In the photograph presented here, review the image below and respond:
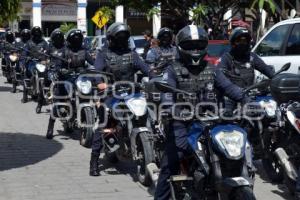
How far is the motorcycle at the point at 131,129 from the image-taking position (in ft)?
21.3

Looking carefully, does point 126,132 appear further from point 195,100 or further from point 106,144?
point 195,100

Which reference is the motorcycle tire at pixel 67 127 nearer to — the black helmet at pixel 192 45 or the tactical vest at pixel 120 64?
the tactical vest at pixel 120 64

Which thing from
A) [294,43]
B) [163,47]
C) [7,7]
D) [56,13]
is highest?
[56,13]

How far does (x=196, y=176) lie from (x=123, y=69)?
2.81m

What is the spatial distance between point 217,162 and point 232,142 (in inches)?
8.0

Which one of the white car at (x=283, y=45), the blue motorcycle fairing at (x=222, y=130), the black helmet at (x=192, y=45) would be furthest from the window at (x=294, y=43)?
the blue motorcycle fairing at (x=222, y=130)

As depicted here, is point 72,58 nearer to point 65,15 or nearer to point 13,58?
point 13,58

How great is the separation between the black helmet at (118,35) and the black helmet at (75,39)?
259 cm

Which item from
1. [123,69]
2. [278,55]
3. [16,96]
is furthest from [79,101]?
[16,96]

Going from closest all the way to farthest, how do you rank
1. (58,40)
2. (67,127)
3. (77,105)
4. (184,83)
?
(184,83) < (77,105) < (67,127) < (58,40)

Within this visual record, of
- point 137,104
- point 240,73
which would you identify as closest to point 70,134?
point 137,104

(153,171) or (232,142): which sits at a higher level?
(232,142)

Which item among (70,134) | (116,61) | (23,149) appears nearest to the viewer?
(116,61)

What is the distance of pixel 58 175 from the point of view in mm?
7125
